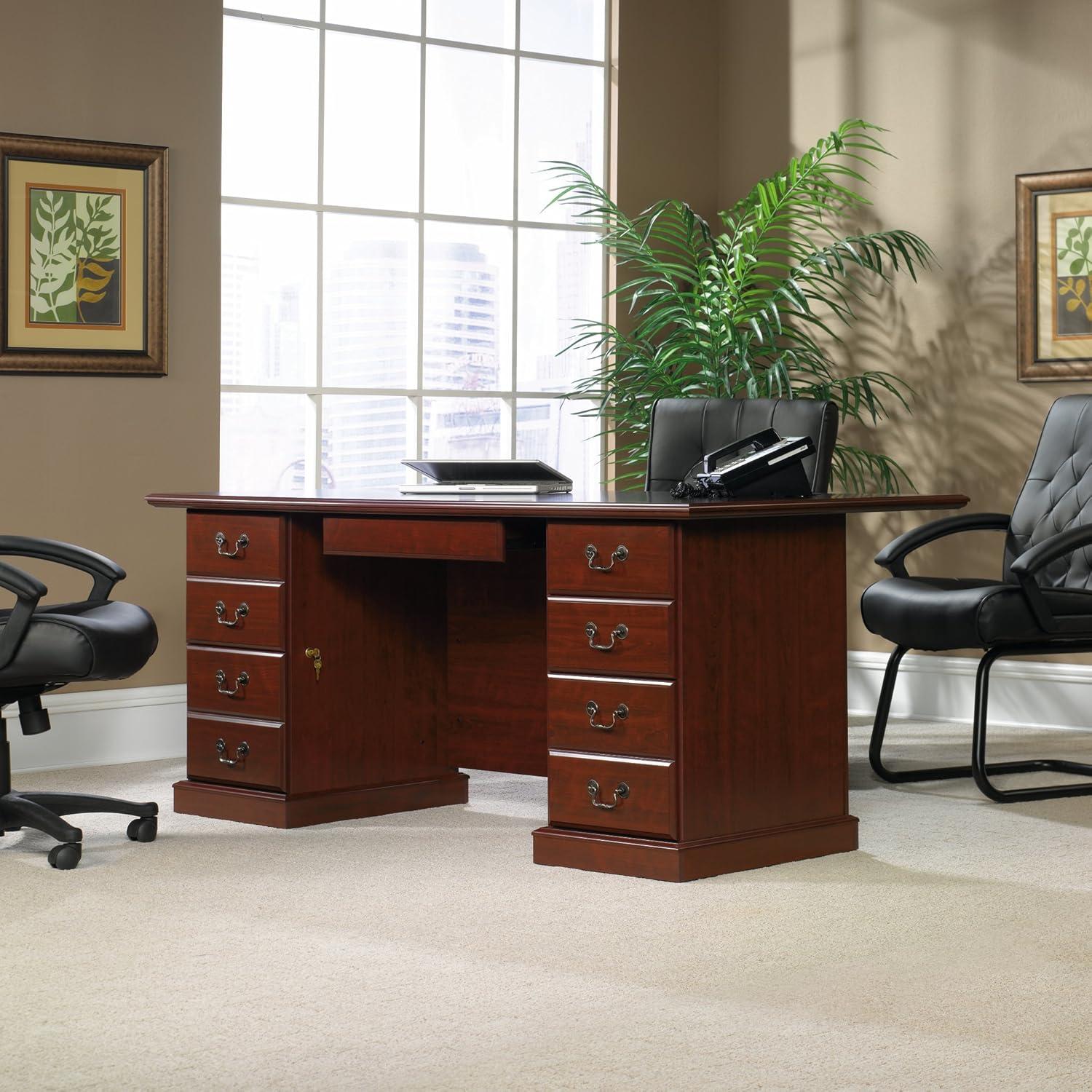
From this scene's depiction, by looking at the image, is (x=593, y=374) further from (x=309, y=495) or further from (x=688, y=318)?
(x=309, y=495)

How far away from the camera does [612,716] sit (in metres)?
2.97

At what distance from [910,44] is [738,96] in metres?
0.67

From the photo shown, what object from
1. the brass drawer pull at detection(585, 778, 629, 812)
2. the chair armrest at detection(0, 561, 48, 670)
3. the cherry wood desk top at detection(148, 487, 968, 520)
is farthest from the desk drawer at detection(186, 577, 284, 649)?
the brass drawer pull at detection(585, 778, 629, 812)

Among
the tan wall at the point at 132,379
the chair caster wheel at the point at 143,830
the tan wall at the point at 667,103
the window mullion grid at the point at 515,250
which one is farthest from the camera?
the tan wall at the point at 667,103

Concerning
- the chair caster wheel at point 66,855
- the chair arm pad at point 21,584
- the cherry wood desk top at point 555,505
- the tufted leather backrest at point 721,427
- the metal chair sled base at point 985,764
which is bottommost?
the chair caster wheel at point 66,855

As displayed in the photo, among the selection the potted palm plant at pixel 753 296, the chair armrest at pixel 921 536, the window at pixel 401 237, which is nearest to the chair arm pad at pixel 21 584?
the window at pixel 401 237

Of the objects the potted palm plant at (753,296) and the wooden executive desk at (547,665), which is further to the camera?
the potted palm plant at (753,296)

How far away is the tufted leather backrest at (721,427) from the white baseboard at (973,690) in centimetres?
145

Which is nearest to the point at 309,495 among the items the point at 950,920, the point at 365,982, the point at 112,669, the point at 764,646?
the point at 112,669

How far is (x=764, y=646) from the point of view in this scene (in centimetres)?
303

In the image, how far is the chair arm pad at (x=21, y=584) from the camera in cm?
298

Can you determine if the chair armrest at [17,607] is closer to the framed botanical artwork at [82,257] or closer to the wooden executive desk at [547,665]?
the wooden executive desk at [547,665]

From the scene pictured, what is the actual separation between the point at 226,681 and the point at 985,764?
182cm

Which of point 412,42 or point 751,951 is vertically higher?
point 412,42
